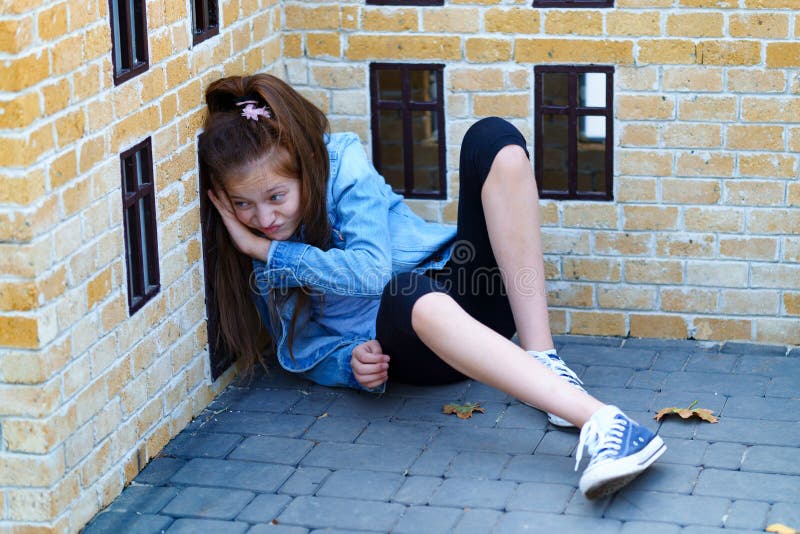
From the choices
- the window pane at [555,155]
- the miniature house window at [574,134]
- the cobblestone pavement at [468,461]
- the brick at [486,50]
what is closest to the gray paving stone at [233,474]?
the cobblestone pavement at [468,461]

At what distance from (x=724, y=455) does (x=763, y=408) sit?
0.40 meters

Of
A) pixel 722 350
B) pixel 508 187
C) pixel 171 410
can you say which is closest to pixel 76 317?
pixel 171 410

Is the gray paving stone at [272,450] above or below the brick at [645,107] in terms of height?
below

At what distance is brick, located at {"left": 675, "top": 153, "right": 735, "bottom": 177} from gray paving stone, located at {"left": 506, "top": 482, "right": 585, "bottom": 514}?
1.48 metres

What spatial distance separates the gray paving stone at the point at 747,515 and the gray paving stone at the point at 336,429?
1.21 meters

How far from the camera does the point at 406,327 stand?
4.04 metres

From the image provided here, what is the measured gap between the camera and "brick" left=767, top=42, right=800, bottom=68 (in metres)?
4.46

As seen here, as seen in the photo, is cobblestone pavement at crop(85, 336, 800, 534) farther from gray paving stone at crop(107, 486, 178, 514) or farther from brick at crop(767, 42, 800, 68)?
brick at crop(767, 42, 800, 68)

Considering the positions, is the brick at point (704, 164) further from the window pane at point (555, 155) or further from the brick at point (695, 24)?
the window pane at point (555, 155)

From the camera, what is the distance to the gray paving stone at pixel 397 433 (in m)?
4.07

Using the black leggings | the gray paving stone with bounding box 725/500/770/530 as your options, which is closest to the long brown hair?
the black leggings

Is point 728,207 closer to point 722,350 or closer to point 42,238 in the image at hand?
point 722,350

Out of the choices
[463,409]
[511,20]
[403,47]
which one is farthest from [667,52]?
[463,409]

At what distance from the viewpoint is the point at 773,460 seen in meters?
3.81
